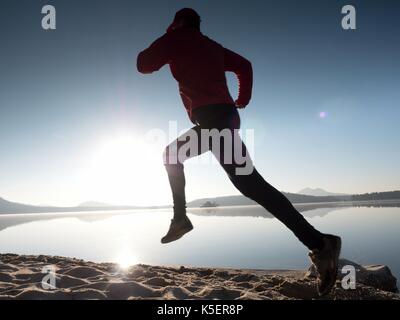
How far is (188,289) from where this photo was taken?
4207 millimetres

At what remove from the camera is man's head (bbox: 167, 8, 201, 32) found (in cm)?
337

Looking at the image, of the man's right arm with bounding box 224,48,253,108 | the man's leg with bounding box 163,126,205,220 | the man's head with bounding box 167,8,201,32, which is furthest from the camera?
the man's right arm with bounding box 224,48,253,108

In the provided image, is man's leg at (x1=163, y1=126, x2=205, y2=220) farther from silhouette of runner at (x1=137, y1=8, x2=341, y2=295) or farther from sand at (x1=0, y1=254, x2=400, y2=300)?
sand at (x1=0, y1=254, x2=400, y2=300)

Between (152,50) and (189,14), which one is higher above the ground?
(189,14)

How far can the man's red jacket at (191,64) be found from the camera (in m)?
3.12

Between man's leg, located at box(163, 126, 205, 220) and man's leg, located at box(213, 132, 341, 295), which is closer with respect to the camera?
man's leg, located at box(213, 132, 341, 295)

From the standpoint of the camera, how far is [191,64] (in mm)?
3145

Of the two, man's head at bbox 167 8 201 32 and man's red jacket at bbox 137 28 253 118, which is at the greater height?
man's head at bbox 167 8 201 32

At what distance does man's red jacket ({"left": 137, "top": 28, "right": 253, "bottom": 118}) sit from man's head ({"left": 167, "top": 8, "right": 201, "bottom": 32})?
4.8 inches

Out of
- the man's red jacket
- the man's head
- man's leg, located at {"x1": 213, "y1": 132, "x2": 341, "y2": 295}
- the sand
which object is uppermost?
the man's head

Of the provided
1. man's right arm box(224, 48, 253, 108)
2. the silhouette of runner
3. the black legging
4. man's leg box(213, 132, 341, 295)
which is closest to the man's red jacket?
the silhouette of runner
